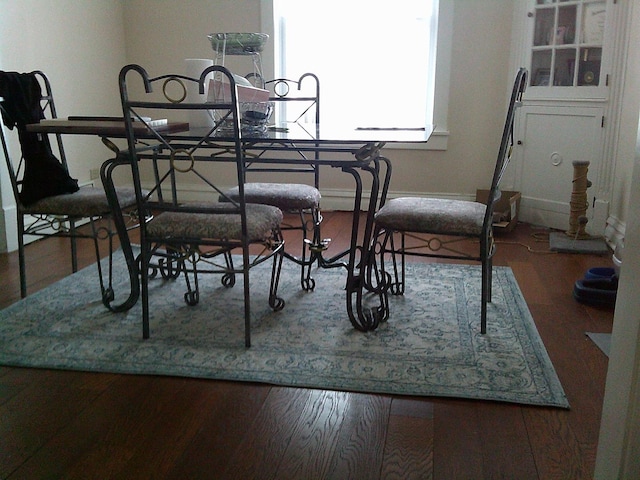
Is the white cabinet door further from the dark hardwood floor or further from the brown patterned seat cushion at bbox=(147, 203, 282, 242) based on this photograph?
the brown patterned seat cushion at bbox=(147, 203, 282, 242)

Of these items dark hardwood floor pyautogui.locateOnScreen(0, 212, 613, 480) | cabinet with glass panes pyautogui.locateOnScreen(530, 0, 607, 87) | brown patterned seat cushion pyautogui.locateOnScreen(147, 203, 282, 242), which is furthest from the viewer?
cabinet with glass panes pyautogui.locateOnScreen(530, 0, 607, 87)

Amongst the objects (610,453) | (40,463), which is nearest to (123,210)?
(40,463)

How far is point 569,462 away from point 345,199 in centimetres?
319

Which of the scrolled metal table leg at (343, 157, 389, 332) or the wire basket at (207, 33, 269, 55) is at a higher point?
the wire basket at (207, 33, 269, 55)

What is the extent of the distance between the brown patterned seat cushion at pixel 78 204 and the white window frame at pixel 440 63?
2169 millimetres

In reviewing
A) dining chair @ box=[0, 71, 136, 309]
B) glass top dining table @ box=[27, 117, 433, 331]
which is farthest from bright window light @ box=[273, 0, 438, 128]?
dining chair @ box=[0, 71, 136, 309]

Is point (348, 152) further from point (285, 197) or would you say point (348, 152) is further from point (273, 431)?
point (273, 431)

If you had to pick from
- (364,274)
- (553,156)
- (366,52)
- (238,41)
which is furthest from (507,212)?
(238,41)

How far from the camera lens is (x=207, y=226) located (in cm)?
215

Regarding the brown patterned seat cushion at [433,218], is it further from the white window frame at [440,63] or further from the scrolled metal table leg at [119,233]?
the white window frame at [440,63]

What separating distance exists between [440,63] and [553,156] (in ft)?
3.25

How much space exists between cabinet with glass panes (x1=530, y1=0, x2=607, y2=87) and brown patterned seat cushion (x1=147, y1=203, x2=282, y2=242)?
248cm

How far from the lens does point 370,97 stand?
14.1 ft

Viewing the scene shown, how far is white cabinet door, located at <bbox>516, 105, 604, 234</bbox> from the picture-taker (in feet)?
12.1
